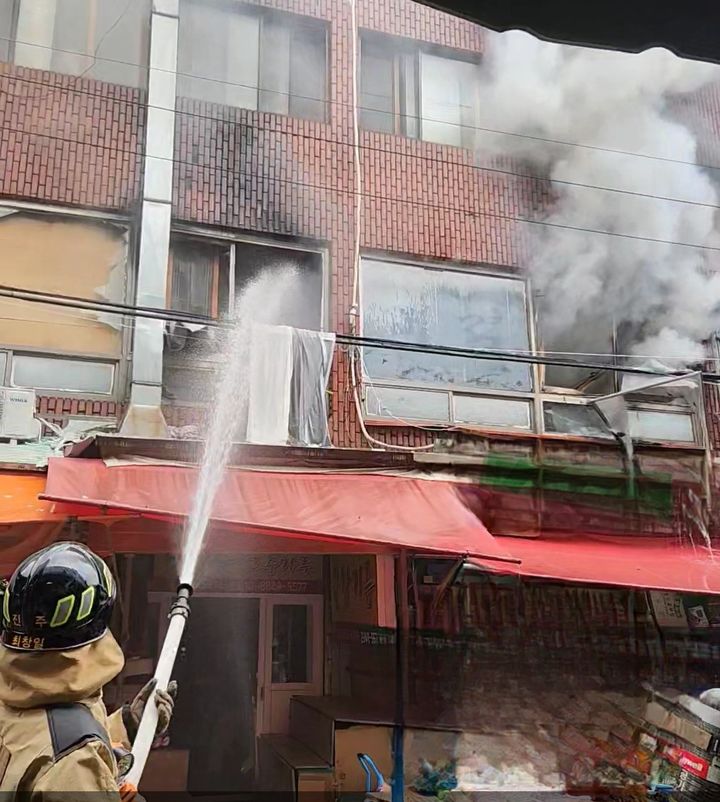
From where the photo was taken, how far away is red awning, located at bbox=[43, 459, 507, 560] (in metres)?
4.95

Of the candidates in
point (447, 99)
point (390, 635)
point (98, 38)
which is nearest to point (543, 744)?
point (390, 635)

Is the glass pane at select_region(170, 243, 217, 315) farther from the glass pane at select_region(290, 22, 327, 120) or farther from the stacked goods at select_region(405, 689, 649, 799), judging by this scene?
the stacked goods at select_region(405, 689, 649, 799)

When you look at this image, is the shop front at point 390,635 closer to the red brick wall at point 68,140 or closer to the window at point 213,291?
the window at point 213,291

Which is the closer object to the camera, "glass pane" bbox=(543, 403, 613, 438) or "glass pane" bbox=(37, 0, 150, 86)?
"glass pane" bbox=(37, 0, 150, 86)

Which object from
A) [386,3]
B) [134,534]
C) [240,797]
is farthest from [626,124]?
[240,797]

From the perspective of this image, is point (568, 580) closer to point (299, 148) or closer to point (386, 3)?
point (299, 148)

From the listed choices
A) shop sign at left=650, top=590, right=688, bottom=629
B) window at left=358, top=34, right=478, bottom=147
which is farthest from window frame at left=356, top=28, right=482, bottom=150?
shop sign at left=650, top=590, right=688, bottom=629

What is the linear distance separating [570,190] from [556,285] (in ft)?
4.13

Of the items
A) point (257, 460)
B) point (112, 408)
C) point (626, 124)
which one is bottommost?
point (257, 460)

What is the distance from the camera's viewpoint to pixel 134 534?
5.64 m

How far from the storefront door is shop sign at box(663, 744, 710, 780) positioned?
324 centimetres

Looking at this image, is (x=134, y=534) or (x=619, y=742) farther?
(x=619, y=742)

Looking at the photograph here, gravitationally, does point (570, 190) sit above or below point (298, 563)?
above

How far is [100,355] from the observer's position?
22.0 ft
